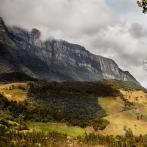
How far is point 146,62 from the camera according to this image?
1965 inches

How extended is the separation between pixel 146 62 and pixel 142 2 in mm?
7019

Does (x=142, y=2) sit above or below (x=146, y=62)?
above

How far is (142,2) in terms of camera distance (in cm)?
4794
